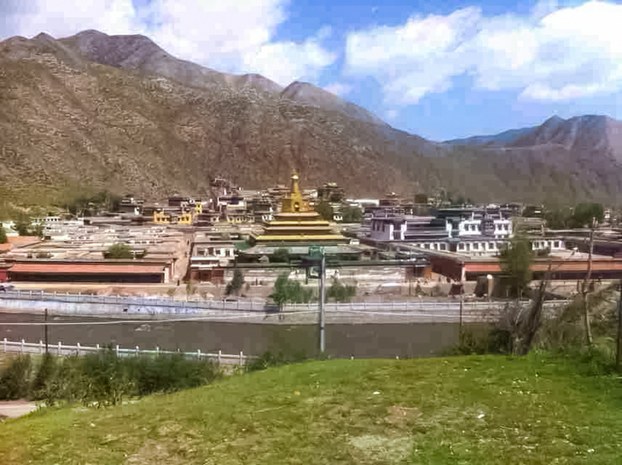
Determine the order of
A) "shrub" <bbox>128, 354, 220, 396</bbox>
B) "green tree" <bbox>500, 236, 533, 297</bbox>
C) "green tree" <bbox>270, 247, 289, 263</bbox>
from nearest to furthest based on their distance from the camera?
1. "shrub" <bbox>128, 354, 220, 396</bbox>
2. "green tree" <bbox>500, 236, 533, 297</bbox>
3. "green tree" <bbox>270, 247, 289, 263</bbox>

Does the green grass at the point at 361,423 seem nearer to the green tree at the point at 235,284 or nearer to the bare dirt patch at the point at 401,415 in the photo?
the bare dirt patch at the point at 401,415

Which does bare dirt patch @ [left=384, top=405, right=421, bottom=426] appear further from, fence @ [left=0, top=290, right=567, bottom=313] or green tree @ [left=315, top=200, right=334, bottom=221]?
green tree @ [left=315, top=200, right=334, bottom=221]

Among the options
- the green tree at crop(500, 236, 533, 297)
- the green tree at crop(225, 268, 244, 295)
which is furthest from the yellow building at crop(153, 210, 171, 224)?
the green tree at crop(500, 236, 533, 297)

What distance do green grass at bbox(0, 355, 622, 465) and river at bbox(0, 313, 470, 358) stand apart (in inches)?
484

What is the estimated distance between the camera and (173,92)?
9300cm

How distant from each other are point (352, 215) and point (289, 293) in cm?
3001

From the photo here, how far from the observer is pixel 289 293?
879 inches

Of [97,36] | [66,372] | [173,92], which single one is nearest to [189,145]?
[173,92]

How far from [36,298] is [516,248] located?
55.1 feet

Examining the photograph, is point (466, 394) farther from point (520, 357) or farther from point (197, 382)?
point (197, 382)

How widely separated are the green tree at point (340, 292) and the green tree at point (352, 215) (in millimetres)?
25895

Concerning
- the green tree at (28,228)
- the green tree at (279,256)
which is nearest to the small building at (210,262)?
the green tree at (279,256)

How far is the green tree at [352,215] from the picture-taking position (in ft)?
168

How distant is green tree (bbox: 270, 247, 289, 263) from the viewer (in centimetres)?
2742
